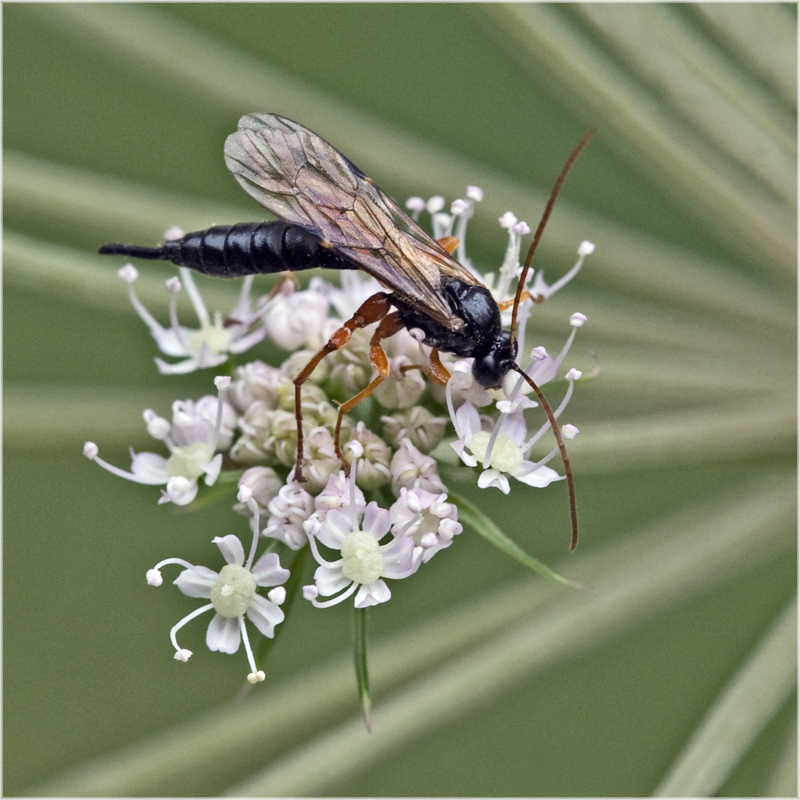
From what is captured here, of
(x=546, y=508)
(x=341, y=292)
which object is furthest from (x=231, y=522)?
(x=546, y=508)

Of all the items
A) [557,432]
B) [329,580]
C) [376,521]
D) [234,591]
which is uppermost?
[557,432]

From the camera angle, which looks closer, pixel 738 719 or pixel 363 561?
pixel 363 561

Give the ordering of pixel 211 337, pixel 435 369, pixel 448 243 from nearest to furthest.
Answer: pixel 435 369 → pixel 448 243 → pixel 211 337

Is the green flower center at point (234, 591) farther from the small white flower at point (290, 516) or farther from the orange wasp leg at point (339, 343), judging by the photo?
the orange wasp leg at point (339, 343)

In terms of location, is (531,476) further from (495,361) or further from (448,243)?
(448,243)

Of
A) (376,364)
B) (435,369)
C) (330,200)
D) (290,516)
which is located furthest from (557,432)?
(330,200)

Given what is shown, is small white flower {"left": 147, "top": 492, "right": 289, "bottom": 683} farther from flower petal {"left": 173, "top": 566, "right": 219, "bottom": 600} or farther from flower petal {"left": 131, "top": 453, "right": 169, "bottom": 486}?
flower petal {"left": 131, "top": 453, "right": 169, "bottom": 486}

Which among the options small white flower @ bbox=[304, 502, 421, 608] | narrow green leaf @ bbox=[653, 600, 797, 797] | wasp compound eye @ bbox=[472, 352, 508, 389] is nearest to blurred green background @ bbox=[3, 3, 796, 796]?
narrow green leaf @ bbox=[653, 600, 797, 797]
